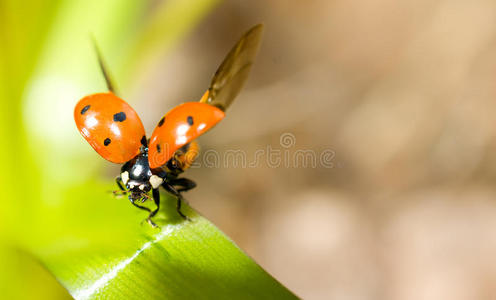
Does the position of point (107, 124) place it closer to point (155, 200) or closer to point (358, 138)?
point (155, 200)

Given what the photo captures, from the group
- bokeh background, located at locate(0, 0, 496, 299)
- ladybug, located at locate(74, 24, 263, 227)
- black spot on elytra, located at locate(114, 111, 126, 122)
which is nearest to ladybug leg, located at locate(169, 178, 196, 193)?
ladybug, located at locate(74, 24, 263, 227)

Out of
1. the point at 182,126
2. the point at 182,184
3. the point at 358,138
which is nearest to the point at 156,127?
the point at 182,126

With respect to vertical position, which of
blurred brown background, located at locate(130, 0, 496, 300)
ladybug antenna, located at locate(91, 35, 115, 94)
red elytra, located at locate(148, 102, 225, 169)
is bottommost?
blurred brown background, located at locate(130, 0, 496, 300)

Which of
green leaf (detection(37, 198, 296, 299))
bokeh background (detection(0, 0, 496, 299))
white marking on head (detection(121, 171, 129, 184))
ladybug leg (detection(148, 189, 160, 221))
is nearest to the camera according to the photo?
green leaf (detection(37, 198, 296, 299))

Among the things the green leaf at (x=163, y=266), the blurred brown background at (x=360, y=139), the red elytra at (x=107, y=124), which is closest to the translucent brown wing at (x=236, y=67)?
the red elytra at (x=107, y=124)

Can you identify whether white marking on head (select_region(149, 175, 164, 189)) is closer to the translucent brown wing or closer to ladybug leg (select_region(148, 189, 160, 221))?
ladybug leg (select_region(148, 189, 160, 221))

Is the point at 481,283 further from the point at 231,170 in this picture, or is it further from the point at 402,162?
the point at 231,170
